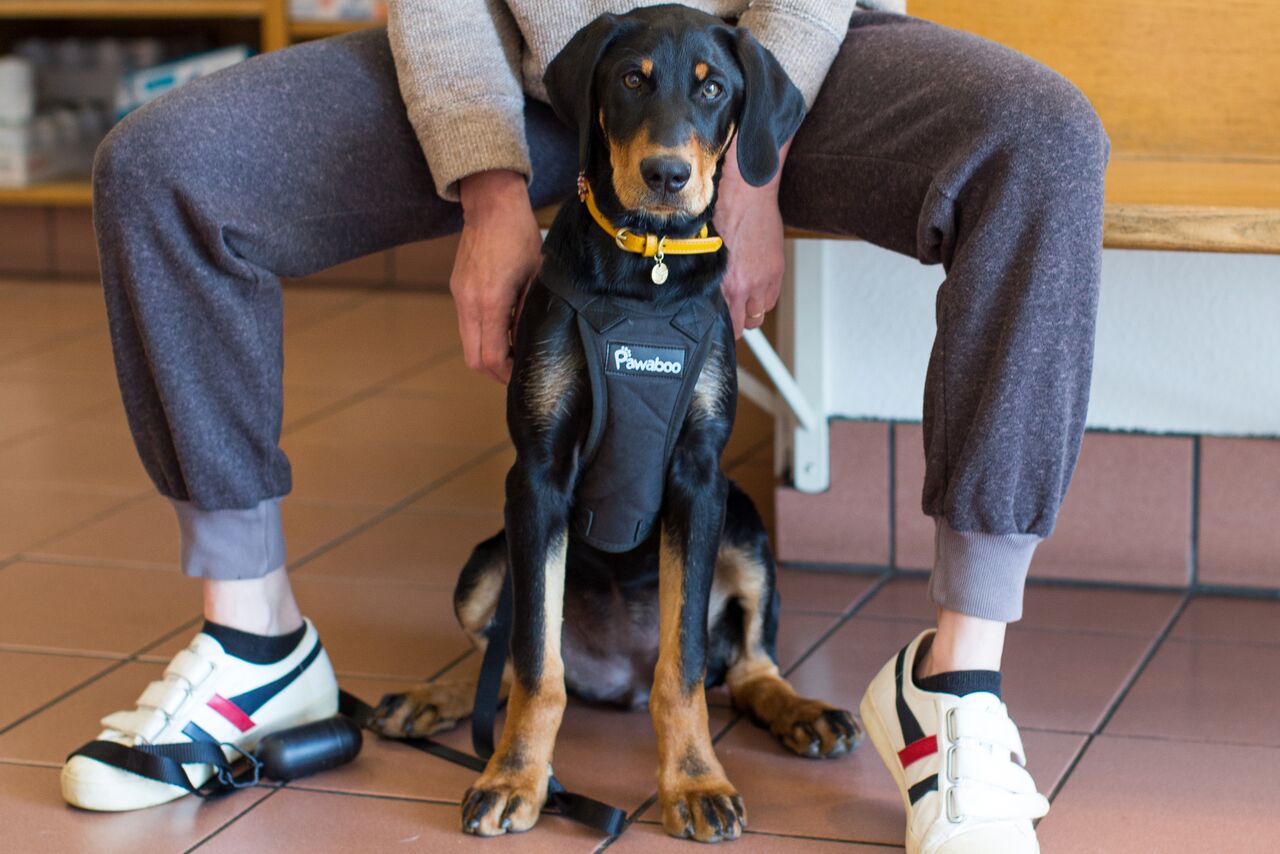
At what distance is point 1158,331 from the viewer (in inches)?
83.4

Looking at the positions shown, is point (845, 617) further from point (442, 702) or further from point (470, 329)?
point (470, 329)

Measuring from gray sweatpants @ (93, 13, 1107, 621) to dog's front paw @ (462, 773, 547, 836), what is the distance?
35cm

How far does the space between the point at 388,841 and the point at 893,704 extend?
49 cm

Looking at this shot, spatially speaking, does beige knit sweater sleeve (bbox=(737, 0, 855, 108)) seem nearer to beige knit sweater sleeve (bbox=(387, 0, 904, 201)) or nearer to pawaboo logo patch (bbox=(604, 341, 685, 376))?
beige knit sweater sleeve (bbox=(387, 0, 904, 201))

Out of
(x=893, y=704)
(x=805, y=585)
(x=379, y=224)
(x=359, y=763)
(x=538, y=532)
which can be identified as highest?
(x=379, y=224)

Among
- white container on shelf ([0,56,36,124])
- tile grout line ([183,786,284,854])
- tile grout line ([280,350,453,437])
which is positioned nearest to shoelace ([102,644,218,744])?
tile grout line ([183,786,284,854])

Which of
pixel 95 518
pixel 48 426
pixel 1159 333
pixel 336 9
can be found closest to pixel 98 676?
pixel 95 518

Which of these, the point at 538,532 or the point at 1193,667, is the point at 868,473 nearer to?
the point at 1193,667

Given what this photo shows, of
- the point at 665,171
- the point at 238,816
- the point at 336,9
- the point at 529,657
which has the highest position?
the point at 665,171

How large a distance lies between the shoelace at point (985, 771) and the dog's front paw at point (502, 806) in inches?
15.0

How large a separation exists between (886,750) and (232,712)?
0.66m

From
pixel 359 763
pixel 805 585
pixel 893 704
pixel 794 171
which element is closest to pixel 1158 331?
pixel 805 585

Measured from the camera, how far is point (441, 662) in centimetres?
191

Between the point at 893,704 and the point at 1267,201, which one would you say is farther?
the point at 1267,201
